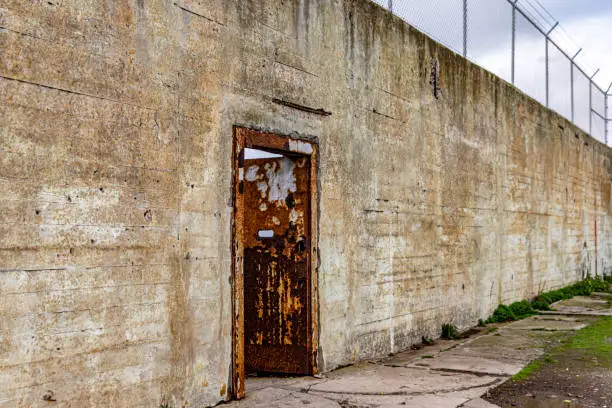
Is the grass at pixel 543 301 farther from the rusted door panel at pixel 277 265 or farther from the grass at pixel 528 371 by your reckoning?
the rusted door panel at pixel 277 265

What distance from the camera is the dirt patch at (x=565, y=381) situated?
200 inches

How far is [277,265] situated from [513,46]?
7968mm

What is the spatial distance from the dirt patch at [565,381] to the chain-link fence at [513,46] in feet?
13.1

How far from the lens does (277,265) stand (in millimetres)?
5945

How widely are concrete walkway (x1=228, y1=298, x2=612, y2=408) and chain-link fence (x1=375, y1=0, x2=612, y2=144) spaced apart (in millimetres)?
3721

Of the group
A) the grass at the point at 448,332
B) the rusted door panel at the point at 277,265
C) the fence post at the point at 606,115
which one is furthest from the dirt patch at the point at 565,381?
the fence post at the point at 606,115

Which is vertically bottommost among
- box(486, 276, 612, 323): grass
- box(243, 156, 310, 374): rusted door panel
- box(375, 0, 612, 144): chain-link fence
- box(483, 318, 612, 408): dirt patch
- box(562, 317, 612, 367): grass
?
box(483, 318, 612, 408): dirt patch

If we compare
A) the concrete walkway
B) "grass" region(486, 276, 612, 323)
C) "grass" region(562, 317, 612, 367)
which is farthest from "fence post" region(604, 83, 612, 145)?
the concrete walkway

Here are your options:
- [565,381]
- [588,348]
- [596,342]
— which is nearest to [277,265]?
[565,381]

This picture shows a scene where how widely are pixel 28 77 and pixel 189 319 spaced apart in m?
1.87

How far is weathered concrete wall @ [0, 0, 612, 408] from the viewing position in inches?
144

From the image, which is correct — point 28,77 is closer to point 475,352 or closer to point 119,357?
point 119,357

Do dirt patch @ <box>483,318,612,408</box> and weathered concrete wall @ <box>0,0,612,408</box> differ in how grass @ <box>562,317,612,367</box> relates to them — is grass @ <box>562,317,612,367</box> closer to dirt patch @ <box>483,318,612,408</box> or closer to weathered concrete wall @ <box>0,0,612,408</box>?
dirt patch @ <box>483,318,612,408</box>

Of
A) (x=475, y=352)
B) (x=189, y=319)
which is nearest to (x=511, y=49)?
(x=475, y=352)
